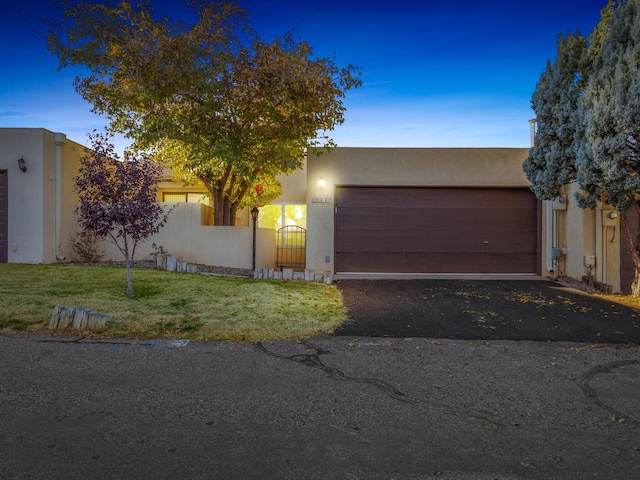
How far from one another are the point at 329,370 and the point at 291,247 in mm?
9988

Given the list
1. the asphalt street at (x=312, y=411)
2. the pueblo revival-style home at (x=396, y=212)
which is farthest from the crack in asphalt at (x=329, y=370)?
the pueblo revival-style home at (x=396, y=212)

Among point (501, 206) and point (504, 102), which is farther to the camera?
point (504, 102)

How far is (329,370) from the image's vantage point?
4.02m

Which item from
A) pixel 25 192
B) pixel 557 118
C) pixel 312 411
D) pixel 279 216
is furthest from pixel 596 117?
pixel 25 192

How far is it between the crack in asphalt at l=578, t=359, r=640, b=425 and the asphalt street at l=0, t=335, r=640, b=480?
0.06 ft

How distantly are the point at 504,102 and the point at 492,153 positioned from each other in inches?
105

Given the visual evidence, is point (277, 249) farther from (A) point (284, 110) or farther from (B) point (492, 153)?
(B) point (492, 153)

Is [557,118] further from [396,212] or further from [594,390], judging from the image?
[594,390]

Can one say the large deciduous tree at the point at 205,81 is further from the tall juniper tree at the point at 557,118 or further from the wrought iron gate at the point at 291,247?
the tall juniper tree at the point at 557,118

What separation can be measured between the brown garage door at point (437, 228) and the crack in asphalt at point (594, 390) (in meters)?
6.83

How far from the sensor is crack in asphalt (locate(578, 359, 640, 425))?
3.06m

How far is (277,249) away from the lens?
1394 cm

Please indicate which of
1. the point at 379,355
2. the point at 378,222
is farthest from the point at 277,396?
Result: the point at 378,222

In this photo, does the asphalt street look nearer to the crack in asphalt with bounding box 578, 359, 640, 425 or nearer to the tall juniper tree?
the crack in asphalt with bounding box 578, 359, 640, 425
